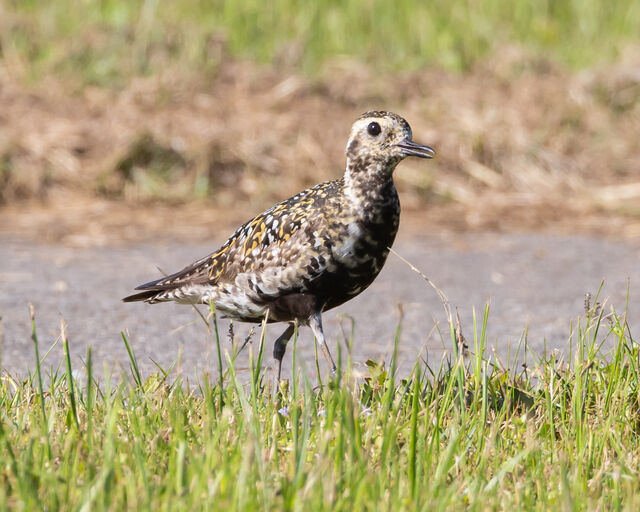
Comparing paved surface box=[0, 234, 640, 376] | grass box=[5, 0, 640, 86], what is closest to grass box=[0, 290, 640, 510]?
paved surface box=[0, 234, 640, 376]

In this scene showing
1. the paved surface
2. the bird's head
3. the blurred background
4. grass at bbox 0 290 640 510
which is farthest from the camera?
the blurred background

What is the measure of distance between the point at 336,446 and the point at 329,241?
4.55 ft

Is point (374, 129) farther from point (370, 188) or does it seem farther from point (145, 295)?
point (145, 295)

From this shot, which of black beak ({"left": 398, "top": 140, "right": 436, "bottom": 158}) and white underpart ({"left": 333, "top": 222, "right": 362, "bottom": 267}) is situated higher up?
black beak ({"left": 398, "top": 140, "right": 436, "bottom": 158})

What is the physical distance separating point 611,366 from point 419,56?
8.77 m

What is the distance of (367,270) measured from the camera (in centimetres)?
486

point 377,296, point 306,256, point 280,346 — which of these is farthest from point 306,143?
point 306,256

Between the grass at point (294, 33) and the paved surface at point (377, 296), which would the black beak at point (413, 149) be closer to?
the paved surface at point (377, 296)

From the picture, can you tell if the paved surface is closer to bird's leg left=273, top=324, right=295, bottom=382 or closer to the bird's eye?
bird's leg left=273, top=324, right=295, bottom=382

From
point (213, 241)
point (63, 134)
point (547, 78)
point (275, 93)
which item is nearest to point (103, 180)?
point (63, 134)

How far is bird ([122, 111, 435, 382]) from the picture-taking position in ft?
15.9

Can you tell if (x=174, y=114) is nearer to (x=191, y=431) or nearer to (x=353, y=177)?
(x=353, y=177)

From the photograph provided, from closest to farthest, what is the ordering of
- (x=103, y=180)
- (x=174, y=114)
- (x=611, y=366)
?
(x=611, y=366) < (x=103, y=180) < (x=174, y=114)

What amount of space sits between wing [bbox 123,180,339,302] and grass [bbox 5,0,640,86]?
21.6 feet
